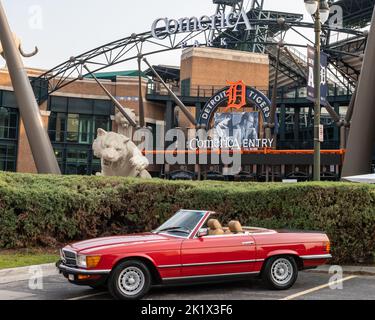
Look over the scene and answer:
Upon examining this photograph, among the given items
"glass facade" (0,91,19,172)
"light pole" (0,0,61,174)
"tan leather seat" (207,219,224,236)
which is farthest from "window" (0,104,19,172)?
"tan leather seat" (207,219,224,236)

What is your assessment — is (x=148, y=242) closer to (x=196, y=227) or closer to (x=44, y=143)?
Answer: (x=196, y=227)

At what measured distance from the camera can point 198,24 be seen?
1620 inches

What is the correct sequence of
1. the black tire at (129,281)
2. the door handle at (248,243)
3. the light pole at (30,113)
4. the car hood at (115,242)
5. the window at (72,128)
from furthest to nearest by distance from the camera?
the window at (72,128), the light pole at (30,113), the door handle at (248,243), the car hood at (115,242), the black tire at (129,281)

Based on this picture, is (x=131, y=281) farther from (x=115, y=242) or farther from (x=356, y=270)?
(x=356, y=270)

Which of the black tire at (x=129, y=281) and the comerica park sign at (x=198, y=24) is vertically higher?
the comerica park sign at (x=198, y=24)

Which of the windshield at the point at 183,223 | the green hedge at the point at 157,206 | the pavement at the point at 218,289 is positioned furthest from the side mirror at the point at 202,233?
the green hedge at the point at 157,206

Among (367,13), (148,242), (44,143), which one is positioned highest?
(367,13)

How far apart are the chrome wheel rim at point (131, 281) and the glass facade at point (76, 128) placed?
44503 millimetres

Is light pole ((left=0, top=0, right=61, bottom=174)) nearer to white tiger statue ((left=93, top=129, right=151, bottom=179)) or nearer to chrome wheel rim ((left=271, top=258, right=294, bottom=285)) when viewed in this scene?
white tiger statue ((left=93, top=129, right=151, bottom=179))

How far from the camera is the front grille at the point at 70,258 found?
757cm

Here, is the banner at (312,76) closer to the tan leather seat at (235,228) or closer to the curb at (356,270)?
the curb at (356,270)

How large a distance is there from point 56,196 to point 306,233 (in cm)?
630
